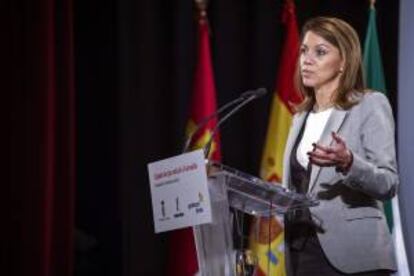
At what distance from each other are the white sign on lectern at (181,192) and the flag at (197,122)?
1.39 meters

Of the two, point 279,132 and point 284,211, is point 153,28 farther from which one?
point 284,211

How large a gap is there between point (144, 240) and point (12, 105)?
940 mm

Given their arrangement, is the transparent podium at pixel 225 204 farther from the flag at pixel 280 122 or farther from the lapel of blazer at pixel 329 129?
the flag at pixel 280 122

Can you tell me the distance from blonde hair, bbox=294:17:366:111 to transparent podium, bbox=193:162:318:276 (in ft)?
1.70

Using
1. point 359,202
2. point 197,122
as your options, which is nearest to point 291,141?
point 359,202

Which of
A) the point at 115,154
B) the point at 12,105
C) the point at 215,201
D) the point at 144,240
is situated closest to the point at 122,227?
the point at 144,240

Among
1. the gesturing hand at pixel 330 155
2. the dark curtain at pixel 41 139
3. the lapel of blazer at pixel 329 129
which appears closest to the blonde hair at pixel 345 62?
the lapel of blazer at pixel 329 129

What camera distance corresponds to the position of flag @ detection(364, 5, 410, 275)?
3330 mm

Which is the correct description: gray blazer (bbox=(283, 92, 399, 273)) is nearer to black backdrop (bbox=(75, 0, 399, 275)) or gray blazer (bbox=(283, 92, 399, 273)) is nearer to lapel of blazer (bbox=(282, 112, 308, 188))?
lapel of blazer (bbox=(282, 112, 308, 188))

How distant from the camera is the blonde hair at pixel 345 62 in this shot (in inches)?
96.4

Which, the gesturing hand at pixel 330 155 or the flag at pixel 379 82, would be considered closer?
the gesturing hand at pixel 330 155

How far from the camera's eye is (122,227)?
3.51 meters

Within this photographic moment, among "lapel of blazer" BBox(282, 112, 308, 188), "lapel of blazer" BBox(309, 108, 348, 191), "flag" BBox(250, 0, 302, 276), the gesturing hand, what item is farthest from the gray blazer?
"flag" BBox(250, 0, 302, 276)

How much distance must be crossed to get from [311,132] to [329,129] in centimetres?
9
